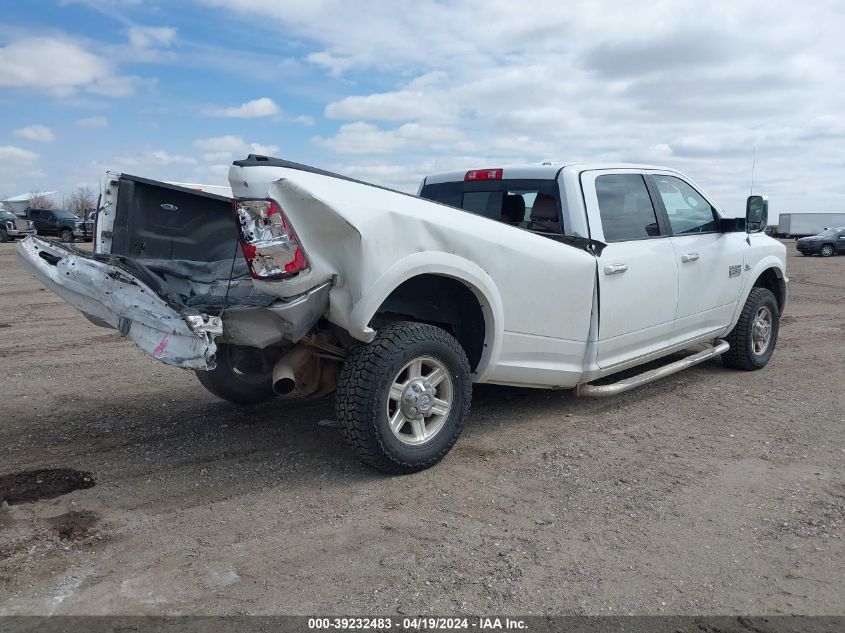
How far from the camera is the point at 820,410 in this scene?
559 centimetres

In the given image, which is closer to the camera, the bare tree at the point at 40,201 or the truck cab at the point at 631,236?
the truck cab at the point at 631,236

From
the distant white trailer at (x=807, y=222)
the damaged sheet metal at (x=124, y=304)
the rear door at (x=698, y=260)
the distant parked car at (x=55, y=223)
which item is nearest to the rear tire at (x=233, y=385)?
the damaged sheet metal at (x=124, y=304)

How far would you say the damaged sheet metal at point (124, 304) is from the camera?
340 cm

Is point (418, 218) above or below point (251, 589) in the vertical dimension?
above

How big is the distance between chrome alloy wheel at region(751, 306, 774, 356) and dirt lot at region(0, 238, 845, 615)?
92cm

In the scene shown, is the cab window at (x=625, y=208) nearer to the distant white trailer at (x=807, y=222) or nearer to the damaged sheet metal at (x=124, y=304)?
the damaged sheet metal at (x=124, y=304)

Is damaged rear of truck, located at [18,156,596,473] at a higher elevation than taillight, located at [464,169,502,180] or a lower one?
lower

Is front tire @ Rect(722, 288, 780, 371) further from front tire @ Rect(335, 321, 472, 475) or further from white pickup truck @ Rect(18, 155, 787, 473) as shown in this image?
front tire @ Rect(335, 321, 472, 475)

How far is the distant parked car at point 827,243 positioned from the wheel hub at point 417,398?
31573 mm

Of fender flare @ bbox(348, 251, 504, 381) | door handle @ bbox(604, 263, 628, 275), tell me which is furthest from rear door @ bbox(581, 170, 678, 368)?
fender flare @ bbox(348, 251, 504, 381)

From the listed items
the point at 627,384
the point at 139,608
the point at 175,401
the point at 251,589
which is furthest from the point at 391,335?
the point at 175,401

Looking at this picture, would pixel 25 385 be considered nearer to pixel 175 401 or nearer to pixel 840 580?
pixel 175 401

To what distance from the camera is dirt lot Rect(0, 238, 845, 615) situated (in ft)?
9.58

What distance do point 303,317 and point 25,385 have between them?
3.88 meters
